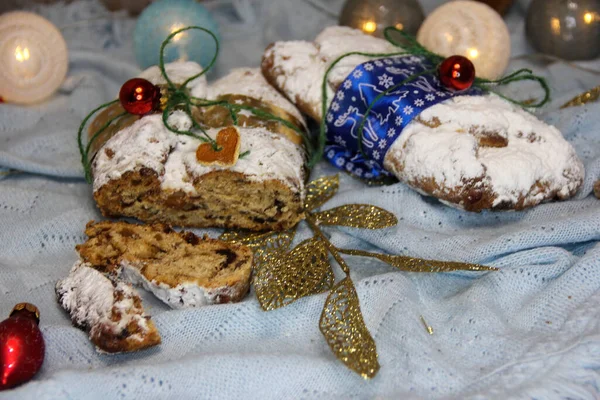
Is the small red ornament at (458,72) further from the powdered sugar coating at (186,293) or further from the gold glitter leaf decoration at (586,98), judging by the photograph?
the powdered sugar coating at (186,293)

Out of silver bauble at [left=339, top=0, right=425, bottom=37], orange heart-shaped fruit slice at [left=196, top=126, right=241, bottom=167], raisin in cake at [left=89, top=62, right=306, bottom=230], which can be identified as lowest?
raisin in cake at [left=89, top=62, right=306, bottom=230]

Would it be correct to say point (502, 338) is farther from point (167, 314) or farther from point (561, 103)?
point (561, 103)

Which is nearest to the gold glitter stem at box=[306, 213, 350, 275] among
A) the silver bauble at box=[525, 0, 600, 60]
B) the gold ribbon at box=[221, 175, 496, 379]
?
the gold ribbon at box=[221, 175, 496, 379]

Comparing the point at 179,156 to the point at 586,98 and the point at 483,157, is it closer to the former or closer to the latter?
the point at 483,157

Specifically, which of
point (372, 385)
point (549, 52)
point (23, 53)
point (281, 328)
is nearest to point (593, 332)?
point (372, 385)

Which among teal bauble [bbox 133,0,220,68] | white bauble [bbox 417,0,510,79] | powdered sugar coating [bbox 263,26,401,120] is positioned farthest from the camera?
teal bauble [bbox 133,0,220,68]

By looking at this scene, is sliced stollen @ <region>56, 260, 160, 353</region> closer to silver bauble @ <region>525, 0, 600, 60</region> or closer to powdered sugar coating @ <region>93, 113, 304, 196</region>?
powdered sugar coating @ <region>93, 113, 304, 196</region>

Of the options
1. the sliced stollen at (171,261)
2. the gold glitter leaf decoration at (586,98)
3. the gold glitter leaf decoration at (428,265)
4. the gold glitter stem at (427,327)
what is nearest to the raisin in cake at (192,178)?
the sliced stollen at (171,261)

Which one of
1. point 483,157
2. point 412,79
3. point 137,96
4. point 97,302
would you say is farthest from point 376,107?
point 97,302
